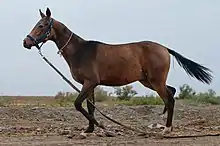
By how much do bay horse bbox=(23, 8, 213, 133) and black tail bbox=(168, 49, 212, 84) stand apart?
73 cm

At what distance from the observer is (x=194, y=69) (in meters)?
16.7

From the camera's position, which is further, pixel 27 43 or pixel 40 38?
pixel 40 38

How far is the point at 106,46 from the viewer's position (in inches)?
598

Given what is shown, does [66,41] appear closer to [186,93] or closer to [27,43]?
[27,43]

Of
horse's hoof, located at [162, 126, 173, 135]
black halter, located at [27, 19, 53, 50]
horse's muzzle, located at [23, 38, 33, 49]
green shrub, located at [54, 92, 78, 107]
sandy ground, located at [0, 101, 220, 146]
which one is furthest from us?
green shrub, located at [54, 92, 78, 107]

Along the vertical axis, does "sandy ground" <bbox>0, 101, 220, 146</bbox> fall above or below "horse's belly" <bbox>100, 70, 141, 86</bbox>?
below

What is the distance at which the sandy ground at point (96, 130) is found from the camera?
13.6 m

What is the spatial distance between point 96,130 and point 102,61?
7.79 ft

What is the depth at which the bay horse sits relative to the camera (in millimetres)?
14672

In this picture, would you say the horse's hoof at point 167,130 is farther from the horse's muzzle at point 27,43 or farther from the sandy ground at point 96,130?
the horse's muzzle at point 27,43

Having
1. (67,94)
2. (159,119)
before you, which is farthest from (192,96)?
(159,119)

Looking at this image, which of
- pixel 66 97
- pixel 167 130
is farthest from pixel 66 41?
pixel 66 97

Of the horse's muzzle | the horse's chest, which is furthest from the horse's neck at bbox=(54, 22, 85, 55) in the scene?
the horse's muzzle

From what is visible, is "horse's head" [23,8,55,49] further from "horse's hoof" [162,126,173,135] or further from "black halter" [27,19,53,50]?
"horse's hoof" [162,126,173,135]
